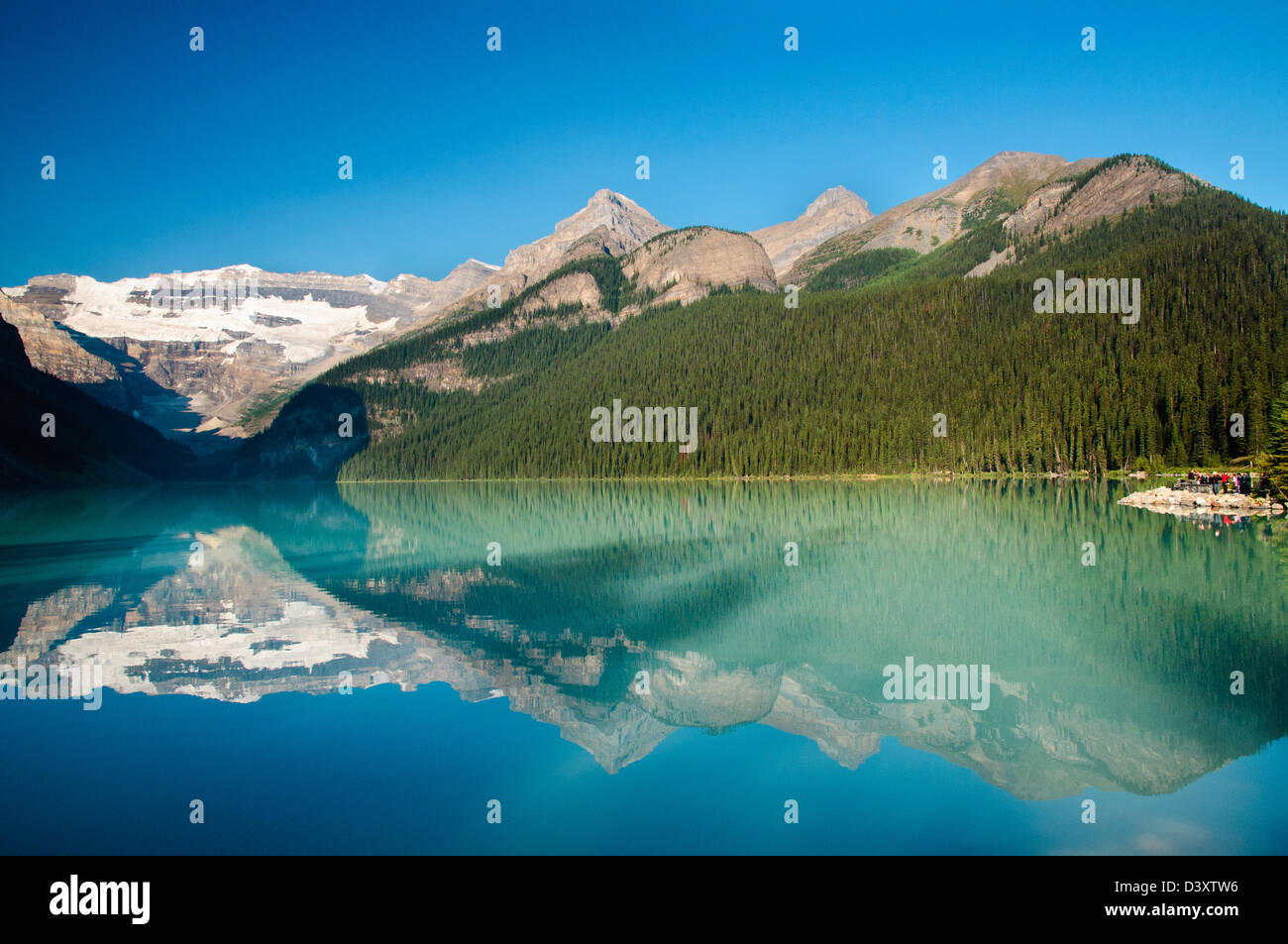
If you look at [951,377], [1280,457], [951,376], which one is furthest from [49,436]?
[1280,457]

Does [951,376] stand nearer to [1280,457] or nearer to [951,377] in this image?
[951,377]

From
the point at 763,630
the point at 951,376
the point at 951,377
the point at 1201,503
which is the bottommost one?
the point at 763,630

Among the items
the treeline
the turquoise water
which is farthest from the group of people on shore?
the turquoise water

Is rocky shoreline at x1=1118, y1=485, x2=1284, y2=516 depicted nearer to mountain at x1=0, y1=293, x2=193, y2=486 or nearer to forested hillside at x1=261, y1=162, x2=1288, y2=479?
forested hillside at x1=261, y1=162, x2=1288, y2=479

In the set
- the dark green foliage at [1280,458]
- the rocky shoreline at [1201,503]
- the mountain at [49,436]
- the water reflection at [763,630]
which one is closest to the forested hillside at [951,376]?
the rocky shoreline at [1201,503]

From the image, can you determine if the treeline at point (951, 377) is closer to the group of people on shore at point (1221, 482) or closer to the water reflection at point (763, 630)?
the group of people on shore at point (1221, 482)

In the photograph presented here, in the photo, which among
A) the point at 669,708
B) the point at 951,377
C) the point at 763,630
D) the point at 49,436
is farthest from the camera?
the point at 49,436
